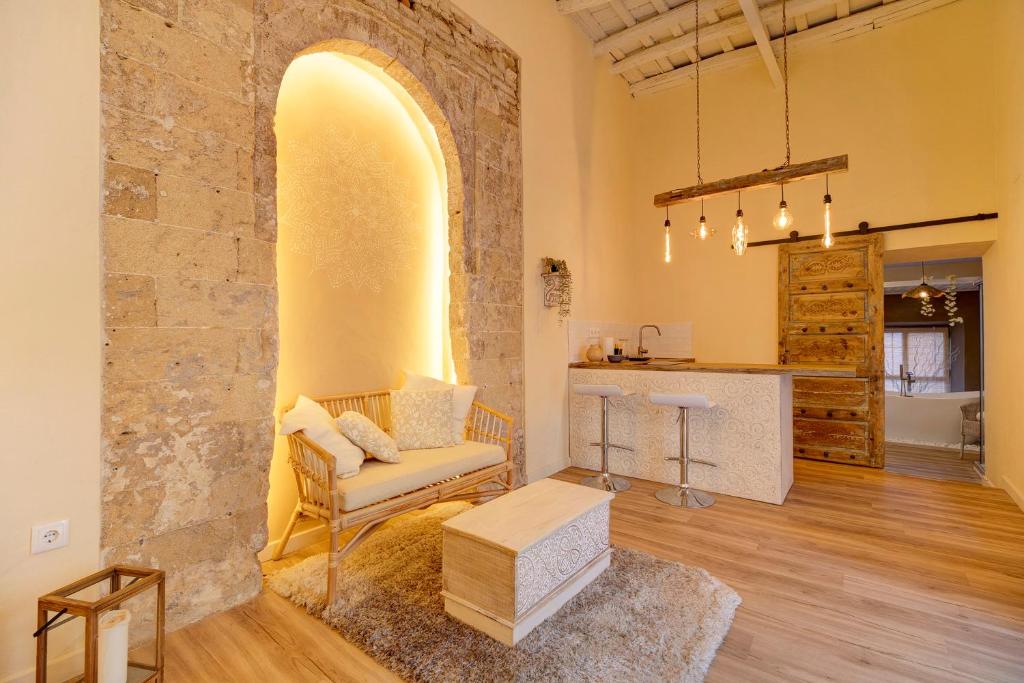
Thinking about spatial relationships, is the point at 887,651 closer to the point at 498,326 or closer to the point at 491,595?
the point at 491,595

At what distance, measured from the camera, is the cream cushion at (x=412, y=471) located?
2291 millimetres

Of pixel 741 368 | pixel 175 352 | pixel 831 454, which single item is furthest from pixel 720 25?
pixel 175 352

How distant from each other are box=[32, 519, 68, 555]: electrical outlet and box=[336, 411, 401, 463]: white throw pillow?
114cm

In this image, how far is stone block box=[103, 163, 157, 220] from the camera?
73.4 inches

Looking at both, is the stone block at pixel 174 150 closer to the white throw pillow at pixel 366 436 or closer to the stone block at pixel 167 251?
the stone block at pixel 167 251

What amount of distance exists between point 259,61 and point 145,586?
230cm

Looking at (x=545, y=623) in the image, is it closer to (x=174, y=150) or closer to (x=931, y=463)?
(x=174, y=150)

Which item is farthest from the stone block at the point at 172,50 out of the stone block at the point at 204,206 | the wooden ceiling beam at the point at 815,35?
the wooden ceiling beam at the point at 815,35

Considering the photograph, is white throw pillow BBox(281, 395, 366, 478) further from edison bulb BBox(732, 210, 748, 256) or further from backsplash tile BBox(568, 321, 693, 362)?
backsplash tile BBox(568, 321, 693, 362)

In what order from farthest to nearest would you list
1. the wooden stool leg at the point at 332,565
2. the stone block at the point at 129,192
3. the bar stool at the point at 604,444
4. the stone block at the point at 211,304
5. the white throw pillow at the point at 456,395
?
the bar stool at the point at 604,444 < the white throw pillow at the point at 456,395 < the wooden stool leg at the point at 332,565 < the stone block at the point at 211,304 < the stone block at the point at 129,192

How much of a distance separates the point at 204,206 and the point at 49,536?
140cm

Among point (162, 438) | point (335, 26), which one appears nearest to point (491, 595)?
point (162, 438)

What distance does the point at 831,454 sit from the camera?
475 cm

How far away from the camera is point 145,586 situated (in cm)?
150
